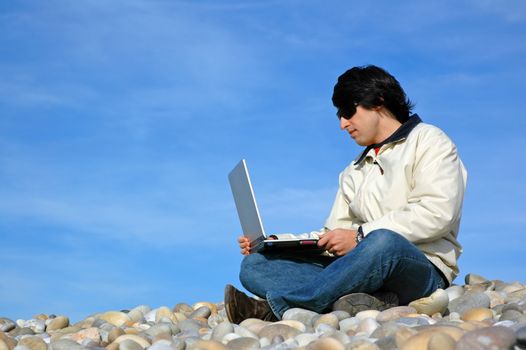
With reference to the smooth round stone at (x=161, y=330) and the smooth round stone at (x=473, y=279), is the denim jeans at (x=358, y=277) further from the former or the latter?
the smooth round stone at (x=473, y=279)

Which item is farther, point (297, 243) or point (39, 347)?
point (297, 243)

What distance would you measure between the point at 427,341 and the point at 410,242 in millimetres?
1703

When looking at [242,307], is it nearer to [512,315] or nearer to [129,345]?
[129,345]

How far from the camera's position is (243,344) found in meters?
3.90

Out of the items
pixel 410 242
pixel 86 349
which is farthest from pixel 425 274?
pixel 86 349

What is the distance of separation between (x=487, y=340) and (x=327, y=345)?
28.0 inches

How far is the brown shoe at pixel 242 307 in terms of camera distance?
17.3ft

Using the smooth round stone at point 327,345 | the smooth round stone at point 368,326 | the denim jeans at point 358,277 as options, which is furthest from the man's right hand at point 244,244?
the smooth round stone at point 327,345

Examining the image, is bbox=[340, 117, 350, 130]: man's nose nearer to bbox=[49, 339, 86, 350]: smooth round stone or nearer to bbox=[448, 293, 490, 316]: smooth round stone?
bbox=[448, 293, 490, 316]: smooth round stone

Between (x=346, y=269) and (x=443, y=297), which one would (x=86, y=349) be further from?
(x=443, y=297)

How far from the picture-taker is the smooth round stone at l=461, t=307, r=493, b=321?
4562 mm

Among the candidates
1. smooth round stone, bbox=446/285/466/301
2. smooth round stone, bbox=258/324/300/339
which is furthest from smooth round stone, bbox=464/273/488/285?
smooth round stone, bbox=258/324/300/339

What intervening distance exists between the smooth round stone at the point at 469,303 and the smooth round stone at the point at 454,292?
0.54ft

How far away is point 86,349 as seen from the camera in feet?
13.4
